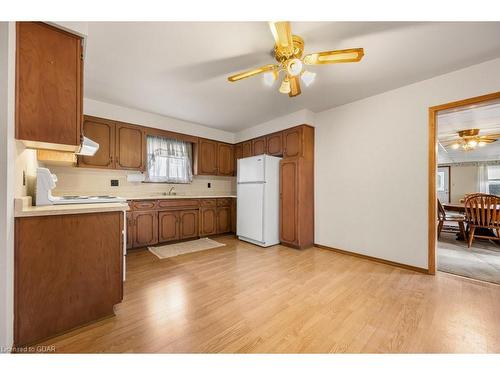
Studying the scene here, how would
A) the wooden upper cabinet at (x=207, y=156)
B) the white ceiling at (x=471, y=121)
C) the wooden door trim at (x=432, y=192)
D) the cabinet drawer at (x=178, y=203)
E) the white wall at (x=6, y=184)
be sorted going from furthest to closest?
1. the wooden upper cabinet at (x=207, y=156)
2. the cabinet drawer at (x=178, y=203)
3. the white ceiling at (x=471, y=121)
4. the wooden door trim at (x=432, y=192)
5. the white wall at (x=6, y=184)

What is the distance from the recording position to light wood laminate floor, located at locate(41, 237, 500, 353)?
1.29 metres

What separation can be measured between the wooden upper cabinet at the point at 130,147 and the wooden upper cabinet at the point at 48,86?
209 centimetres

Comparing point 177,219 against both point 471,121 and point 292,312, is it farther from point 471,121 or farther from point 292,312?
point 471,121

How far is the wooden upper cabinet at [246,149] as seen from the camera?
14.7ft

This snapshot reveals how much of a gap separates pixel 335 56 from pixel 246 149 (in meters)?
3.07

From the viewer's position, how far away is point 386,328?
1.45 m

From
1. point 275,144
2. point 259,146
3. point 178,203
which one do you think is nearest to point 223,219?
point 178,203

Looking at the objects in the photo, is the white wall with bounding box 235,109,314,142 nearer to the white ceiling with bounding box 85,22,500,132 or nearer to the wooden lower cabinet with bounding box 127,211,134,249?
the white ceiling with bounding box 85,22,500,132

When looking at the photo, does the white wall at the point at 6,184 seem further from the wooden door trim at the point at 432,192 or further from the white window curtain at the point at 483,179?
the white window curtain at the point at 483,179

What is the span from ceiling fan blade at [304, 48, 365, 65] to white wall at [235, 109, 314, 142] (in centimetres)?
183

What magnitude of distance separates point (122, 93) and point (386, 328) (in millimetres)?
3968

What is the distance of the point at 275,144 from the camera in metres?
3.93

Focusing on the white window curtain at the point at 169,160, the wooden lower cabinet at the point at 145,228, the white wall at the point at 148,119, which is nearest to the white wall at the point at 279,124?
the white wall at the point at 148,119
